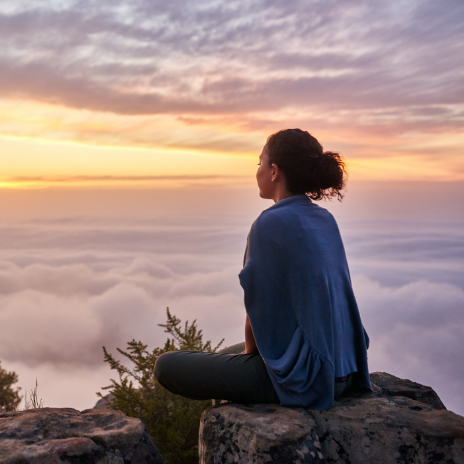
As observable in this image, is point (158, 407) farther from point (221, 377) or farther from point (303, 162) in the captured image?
point (303, 162)

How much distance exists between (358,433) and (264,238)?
4.71 ft

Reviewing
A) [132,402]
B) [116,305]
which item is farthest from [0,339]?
[132,402]

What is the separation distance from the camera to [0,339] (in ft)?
488

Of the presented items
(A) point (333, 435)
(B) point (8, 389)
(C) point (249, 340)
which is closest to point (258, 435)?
(A) point (333, 435)

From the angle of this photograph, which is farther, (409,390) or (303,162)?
(409,390)


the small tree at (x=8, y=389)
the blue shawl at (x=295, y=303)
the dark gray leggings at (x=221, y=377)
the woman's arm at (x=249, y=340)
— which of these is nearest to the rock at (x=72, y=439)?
the dark gray leggings at (x=221, y=377)

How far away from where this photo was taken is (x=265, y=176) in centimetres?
348

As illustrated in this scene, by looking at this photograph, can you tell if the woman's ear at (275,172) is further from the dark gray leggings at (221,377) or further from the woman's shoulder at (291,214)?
the dark gray leggings at (221,377)

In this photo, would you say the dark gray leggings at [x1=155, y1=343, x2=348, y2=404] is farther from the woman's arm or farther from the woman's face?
the woman's face

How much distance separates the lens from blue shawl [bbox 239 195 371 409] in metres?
3.07

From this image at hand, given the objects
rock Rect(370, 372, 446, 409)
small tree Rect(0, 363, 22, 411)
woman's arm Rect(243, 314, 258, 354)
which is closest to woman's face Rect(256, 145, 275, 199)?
woman's arm Rect(243, 314, 258, 354)

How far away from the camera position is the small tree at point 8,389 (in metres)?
18.1

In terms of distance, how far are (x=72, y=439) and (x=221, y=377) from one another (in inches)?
42.2

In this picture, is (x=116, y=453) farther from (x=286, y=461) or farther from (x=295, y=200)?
(x=295, y=200)
